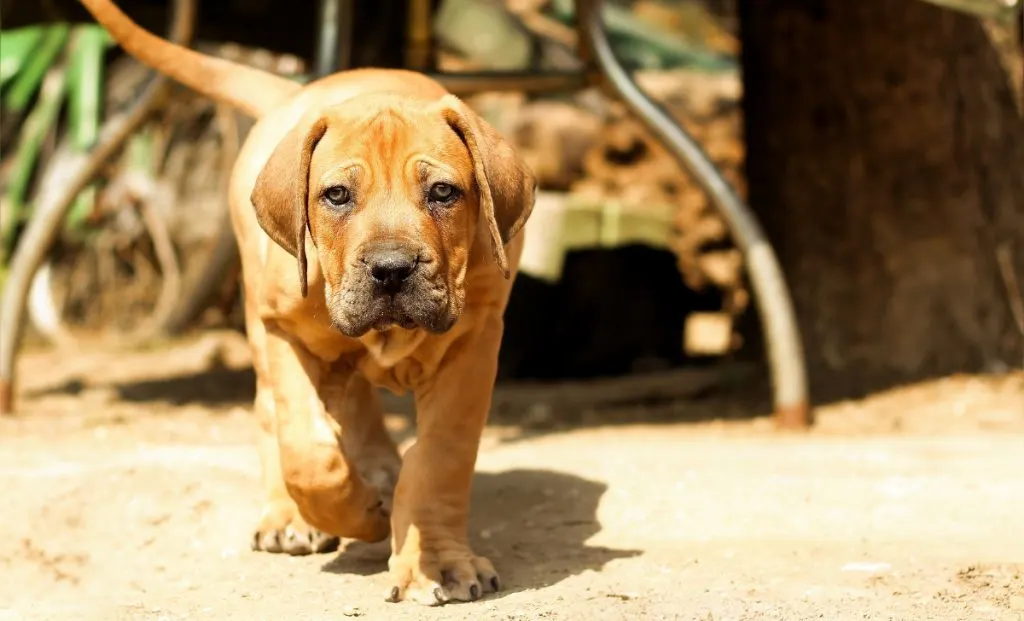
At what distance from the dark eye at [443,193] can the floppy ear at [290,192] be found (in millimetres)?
319

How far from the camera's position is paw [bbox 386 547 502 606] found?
11.6 ft

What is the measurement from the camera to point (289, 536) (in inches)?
163

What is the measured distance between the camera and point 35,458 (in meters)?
5.24

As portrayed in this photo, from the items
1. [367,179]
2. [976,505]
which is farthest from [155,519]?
[976,505]

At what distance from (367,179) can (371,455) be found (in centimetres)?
133

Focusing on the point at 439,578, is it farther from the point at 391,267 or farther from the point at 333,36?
the point at 333,36

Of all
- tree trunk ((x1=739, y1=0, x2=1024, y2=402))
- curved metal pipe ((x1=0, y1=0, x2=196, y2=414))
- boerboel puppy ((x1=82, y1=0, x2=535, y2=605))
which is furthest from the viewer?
tree trunk ((x1=739, y1=0, x2=1024, y2=402))

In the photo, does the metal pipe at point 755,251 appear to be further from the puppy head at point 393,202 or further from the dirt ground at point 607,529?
the puppy head at point 393,202

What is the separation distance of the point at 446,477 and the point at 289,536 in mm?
662

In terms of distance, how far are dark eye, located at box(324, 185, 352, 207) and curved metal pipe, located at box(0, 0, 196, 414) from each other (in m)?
3.26

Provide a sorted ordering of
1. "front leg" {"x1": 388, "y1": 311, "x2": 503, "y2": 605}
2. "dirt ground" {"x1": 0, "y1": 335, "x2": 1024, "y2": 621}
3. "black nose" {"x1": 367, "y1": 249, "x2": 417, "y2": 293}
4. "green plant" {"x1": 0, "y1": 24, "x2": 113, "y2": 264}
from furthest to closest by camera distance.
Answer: "green plant" {"x1": 0, "y1": 24, "x2": 113, "y2": 264} < "front leg" {"x1": 388, "y1": 311, "x2": 503, "y2": 605} < "dirt ground" {"x1": 0, "y1": 335, "x2": 1024, "y2": 621} < "black nose" {"x1": 367, "y1": 249, "x2": 417, "y2": 293}

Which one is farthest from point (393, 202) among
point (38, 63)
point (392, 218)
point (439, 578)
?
point (38, 63)

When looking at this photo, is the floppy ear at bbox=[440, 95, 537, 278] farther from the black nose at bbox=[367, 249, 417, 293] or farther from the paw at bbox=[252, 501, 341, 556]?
the paw at bbox=[252, 501, 341, 556]

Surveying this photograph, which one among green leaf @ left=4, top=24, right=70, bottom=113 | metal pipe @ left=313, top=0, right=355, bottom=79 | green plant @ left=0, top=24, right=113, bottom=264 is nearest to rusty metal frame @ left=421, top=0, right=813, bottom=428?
metal pipe @ left=313, top=0, right=355, bottom=79
